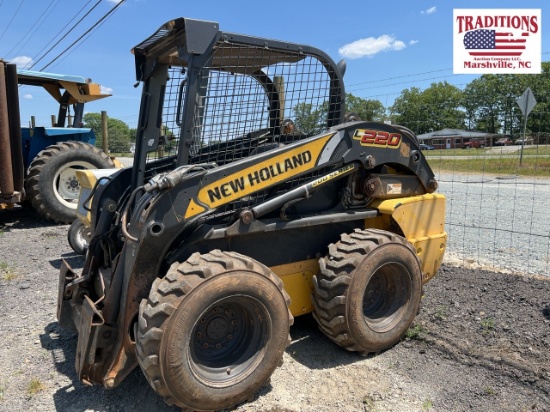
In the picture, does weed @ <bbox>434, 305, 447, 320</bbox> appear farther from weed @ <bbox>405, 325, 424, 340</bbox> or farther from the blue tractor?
the blue tractor

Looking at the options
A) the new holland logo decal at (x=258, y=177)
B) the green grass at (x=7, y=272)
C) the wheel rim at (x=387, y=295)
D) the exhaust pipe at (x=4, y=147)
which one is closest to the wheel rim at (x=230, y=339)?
the new holland logo decal at (x=258, y=177)

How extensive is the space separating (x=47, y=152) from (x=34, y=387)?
6046mm

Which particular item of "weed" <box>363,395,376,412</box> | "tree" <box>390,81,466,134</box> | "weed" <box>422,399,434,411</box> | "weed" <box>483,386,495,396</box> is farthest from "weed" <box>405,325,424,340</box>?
"tree" <box>390,81,466,134</box>

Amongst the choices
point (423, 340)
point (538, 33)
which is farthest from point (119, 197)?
point (538, 33)

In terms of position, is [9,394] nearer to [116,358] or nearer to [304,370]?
[116,358]

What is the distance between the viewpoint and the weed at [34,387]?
3.39 m

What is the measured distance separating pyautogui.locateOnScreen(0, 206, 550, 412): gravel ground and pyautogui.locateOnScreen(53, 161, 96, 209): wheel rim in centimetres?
382

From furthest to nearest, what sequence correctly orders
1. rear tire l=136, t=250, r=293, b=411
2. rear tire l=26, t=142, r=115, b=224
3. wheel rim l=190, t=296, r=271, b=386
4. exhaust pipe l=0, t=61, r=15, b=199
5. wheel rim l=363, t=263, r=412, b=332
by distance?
rear tire l=26, t=142, r=115, b=224
exhaust pipe l=0, t=61, r=15, b=199
wheel rim l=363, t=263, r=412, b=332
wheel rim l=190, t=296, r=271, b=386
rear tire l=136, t=250, r=293, b=411

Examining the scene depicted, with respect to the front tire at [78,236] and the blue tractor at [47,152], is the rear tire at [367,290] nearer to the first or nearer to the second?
the front tire at [78,236]

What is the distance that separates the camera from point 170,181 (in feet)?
9.93

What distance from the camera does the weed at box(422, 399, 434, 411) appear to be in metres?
3.16

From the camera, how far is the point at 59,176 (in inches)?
345

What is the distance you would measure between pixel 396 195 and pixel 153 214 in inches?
87.5

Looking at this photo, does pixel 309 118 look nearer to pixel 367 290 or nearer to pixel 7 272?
pixel 367 290
